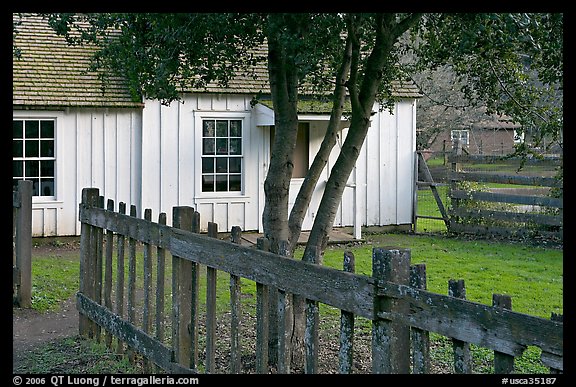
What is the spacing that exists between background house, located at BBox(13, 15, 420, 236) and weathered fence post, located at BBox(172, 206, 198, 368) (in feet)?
33.3

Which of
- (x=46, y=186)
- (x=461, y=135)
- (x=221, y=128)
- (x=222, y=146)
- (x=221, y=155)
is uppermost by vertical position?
(x=461, y=135)

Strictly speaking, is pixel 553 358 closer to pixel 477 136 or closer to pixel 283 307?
pixel 283 307

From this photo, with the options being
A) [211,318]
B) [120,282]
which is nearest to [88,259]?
[120,282]

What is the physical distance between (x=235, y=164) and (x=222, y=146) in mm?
514

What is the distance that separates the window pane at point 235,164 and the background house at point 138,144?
A: 27 millimetres

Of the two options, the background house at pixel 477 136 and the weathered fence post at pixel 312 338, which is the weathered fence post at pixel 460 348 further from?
the background house at pixel 477 136

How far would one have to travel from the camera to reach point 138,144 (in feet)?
55.9

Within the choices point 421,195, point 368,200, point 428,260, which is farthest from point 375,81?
point 421,195

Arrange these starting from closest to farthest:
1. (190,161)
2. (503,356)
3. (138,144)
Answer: (503,356) < (138,144) < (190,161)

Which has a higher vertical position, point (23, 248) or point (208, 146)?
point (208, 146)

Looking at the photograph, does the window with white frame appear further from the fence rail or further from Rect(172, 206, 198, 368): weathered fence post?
Rect(172, 206, 198, 368): weathered fence post

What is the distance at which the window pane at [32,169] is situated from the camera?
16.4m

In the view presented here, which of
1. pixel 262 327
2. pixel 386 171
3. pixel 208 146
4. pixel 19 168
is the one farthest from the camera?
pixel 386 171

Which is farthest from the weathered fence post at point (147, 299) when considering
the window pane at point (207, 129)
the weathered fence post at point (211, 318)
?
the window pane at point (207, 129)
